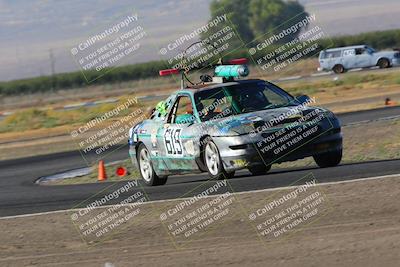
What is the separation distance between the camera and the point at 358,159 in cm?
1731

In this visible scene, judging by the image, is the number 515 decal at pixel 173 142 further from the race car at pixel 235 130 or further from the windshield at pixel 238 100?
the windshield at pixel 238 100

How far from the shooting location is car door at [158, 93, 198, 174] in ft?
47.5

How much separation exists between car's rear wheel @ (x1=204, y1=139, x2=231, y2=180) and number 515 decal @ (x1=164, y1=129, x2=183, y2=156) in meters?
0.66

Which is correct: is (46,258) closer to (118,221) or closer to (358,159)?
(118,221)

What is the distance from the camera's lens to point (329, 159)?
14.8 metres

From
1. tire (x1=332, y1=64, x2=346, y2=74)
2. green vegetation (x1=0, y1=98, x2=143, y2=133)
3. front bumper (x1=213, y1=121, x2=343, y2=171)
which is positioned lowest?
tire (x1=332, y1=64, x2=346, y2=74)

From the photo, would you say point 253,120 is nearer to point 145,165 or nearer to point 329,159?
point 329,159

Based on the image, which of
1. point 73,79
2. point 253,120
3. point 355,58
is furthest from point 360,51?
point 253,120

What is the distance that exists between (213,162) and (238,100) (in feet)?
3.49

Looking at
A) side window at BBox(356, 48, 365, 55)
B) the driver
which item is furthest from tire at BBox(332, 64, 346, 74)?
the driver

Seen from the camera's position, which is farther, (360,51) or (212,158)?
(360,51)

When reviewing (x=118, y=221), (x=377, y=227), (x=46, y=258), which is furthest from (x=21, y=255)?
(x=377, y=227)

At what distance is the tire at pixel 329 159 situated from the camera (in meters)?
14.6

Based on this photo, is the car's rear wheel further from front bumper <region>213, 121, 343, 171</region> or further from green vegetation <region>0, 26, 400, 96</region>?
green vegetation <region>0, 26, 400, 96</region>
